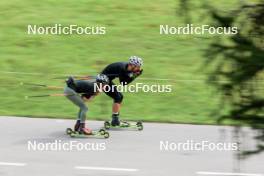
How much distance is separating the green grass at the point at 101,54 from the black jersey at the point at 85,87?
2000mm

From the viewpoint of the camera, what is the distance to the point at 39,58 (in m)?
22.0

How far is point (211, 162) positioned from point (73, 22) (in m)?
13.5

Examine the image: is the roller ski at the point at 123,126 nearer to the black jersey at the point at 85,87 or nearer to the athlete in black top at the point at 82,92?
the athlete in black top at the point at 82,92

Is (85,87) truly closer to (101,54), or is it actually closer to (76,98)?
(76,98)

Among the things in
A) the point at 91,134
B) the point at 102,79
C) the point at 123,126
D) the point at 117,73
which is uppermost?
the point at 117,73

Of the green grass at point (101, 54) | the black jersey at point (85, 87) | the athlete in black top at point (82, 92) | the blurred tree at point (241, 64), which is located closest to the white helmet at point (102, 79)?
the athlete in black top at point (82, 92)

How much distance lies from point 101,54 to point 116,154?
361 inches

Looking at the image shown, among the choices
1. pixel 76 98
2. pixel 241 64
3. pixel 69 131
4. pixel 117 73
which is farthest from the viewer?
pixel 117 73

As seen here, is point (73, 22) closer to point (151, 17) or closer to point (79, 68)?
point (151, 17)

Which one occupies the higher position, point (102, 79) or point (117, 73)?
point (117, 73)

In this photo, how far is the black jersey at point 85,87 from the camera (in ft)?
47.9

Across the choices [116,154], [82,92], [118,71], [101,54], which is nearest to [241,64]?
[116,154]

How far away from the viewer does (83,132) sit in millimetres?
14531

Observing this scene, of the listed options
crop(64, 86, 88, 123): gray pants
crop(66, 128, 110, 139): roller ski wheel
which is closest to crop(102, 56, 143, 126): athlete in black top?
crop(66, 128, 110, 139): roller ski wheel
